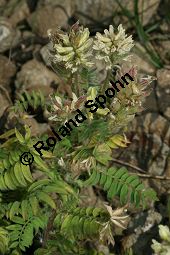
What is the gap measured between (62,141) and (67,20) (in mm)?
2069

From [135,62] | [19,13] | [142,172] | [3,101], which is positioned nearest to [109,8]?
[135,62]

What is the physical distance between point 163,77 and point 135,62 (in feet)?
0.91

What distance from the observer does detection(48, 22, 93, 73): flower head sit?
10.1 ft

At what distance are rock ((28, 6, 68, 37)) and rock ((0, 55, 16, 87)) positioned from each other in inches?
17.8

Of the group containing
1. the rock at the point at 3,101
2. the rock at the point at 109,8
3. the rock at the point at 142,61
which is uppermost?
the rock at the point at 3,101

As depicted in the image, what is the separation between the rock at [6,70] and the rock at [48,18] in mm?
453

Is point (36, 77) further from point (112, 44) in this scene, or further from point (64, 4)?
point (112, 44)

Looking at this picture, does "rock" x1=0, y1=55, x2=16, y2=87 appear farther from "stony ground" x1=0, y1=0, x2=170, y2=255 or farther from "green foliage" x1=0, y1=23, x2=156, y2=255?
"green foliage" x1=0, y1=23, x2=156, y2=255

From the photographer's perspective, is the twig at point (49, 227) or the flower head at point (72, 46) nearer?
the flower head at point (72, 46)

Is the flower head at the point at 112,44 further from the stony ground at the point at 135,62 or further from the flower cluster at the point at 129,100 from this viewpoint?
the stony ground at the point at 135,62

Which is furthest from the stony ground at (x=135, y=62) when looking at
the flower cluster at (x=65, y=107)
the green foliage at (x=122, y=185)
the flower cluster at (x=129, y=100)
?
the flower cluster at (x=65, y=107)

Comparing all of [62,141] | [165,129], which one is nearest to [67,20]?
[165,129]

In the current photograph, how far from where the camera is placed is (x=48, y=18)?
530 cm

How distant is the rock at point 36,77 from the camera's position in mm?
4859
